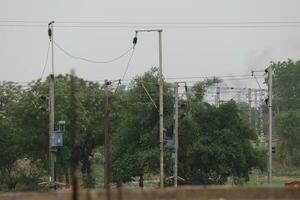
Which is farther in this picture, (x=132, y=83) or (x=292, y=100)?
(x=292, y=100)

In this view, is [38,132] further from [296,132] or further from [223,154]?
[296,132]

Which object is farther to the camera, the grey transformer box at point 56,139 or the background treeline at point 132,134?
the background treeline at point 132,134

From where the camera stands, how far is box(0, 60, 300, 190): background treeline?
1663 inches

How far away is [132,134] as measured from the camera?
43531 millimetres

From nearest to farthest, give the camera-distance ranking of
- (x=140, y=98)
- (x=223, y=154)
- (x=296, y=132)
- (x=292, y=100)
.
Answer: (x=223, y=154)
(x=140, y=98)
(x=296, y=132)
(x=292, y=100)

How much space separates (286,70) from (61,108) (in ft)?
209

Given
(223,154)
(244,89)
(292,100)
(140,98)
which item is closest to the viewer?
(223,154)

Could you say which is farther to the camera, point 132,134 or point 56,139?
point 132,134

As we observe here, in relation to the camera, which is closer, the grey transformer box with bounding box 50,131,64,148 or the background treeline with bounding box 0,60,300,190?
the grey transformer box with bounding box 50,131,64,148

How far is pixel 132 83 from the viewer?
44.8 meters

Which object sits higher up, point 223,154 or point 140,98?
point 140,98

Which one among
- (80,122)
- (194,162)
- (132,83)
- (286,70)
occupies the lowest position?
(194,162)

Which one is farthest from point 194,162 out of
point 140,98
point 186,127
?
point 140,98

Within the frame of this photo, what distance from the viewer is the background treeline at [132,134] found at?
42.2 meters
